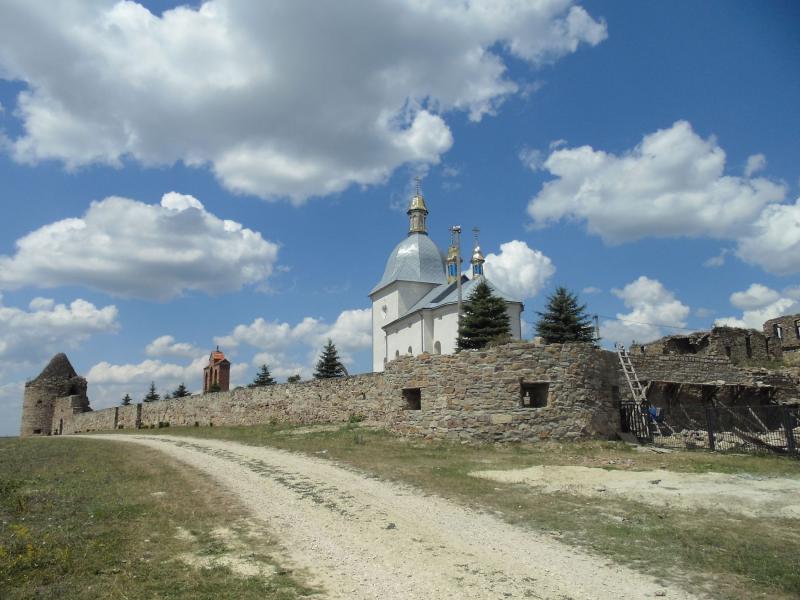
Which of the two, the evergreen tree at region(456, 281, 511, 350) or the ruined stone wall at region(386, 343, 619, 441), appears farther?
the evergreen tree at region(456, 281, 511, 350)

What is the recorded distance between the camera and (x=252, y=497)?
9.24 meters

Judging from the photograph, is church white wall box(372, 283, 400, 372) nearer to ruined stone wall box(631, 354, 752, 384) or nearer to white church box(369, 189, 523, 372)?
white church box(369, 189, 523, 372)

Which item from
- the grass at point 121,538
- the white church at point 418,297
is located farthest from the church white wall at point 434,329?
the grass at point 121,538

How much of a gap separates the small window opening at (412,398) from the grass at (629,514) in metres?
2.04

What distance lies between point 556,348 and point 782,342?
86.5 feet

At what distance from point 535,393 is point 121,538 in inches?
480

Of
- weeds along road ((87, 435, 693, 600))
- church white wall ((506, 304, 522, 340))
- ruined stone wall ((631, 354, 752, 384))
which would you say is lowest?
weeds along road ((87, 435, 693, 600))

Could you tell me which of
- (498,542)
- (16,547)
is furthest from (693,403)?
(16,547)

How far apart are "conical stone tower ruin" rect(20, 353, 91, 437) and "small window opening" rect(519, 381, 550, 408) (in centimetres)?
4793

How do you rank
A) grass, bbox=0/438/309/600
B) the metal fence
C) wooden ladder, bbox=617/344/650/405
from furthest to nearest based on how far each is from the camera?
wooden ladder, bbox=617/344/650/405 < the metal fence < grass, bbox=0/438/309/600

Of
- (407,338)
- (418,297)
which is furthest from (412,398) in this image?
(418,297)

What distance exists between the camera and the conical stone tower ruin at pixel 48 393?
5328cm

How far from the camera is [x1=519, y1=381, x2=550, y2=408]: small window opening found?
51.3ft

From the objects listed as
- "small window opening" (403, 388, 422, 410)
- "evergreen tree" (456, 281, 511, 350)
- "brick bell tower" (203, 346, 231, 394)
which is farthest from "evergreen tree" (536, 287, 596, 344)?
"brick bell tower" (203, 346, 231, 394)
